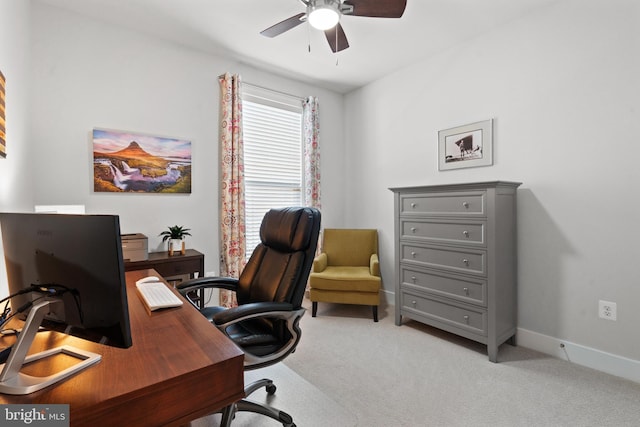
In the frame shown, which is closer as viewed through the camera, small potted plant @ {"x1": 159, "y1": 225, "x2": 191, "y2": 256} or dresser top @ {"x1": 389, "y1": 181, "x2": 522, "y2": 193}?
dresser top @ {"x1": 389, "y1": 181, "x2": 522, "y2": 193}

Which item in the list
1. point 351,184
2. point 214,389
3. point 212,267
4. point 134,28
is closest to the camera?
point 214,389

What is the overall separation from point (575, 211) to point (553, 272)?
512 mm

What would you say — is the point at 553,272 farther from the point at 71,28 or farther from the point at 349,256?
the point at 71,28

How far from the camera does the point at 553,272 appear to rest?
7.95 feet

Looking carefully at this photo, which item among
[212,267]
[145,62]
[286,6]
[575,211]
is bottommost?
[212,267]

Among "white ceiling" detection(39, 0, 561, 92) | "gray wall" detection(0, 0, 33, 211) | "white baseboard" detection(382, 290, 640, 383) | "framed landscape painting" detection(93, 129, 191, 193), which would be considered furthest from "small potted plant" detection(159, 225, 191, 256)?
"white baseboard" detection(382, 290, 640, 383)

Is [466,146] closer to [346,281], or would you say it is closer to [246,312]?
[346,281]

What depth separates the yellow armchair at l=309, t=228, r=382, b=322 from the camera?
3102mm

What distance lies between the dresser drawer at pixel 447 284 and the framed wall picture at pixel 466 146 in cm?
113

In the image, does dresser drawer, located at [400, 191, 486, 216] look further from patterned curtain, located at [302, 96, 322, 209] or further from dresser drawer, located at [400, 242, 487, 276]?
patterned curtain, located at [302, 96, 322, 209]

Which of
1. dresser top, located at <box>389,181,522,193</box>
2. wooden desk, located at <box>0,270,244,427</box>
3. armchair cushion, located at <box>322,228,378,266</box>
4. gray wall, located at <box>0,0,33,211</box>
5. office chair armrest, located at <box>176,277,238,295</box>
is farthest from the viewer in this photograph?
armchair cushion, located at <box>322,228,378,266</box>

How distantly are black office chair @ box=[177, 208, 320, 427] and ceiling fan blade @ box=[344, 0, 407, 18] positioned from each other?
4.65 feet

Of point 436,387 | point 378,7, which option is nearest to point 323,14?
point 378,7

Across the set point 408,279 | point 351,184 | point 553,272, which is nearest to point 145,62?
point 351,184
